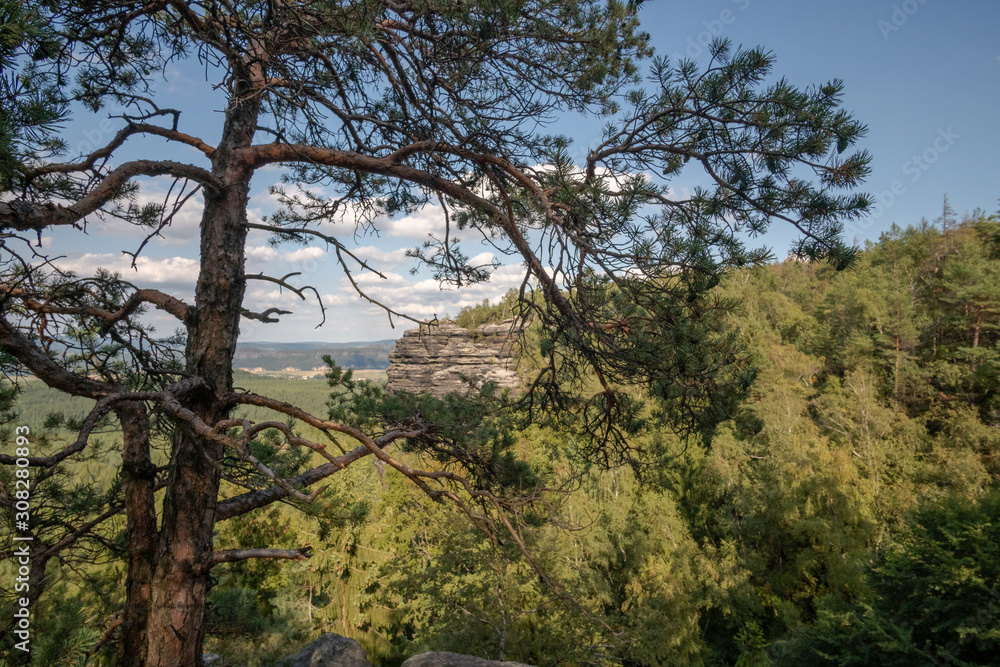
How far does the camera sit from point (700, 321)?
8.77 ft

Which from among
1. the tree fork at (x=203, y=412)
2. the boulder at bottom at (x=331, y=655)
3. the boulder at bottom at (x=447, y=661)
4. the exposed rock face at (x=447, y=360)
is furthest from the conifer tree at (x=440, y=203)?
the exposed rock face at (x=447, y=360)

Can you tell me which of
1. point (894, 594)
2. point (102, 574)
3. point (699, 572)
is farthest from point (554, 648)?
point (699, 572)

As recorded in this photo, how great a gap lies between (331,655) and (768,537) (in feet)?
56.5

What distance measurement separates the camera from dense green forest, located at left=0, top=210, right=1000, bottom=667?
796 centimetres

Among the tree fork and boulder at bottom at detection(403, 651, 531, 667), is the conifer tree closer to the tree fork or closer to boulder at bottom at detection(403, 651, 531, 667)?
the tree fork

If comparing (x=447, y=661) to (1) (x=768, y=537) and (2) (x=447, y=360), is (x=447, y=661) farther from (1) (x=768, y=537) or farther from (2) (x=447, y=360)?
(2) (x=447, y=360)

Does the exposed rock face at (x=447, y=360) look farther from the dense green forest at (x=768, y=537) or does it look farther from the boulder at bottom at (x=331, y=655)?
the boulder at bottom at (x=331, y=655)

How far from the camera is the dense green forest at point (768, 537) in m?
7.96

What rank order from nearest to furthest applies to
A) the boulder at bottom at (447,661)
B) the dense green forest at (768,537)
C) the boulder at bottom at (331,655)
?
1. the boulder at bottom at (447,661)
2. the boulder at bottom at (331,655)
3. the dense green forest at (768,537)

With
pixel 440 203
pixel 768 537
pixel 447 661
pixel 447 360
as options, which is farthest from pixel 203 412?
pixel 447 360

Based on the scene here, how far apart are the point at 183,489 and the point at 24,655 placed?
80 centimetres

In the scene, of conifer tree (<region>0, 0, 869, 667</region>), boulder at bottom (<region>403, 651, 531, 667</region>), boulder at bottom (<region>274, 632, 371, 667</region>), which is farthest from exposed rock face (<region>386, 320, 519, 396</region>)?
conifer tree (<region>0, 0, 869, 667</region>)

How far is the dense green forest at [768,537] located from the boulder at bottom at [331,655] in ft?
1.95

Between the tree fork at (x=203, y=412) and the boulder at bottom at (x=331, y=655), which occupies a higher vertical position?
the tree fork at (x=203, y=412)
